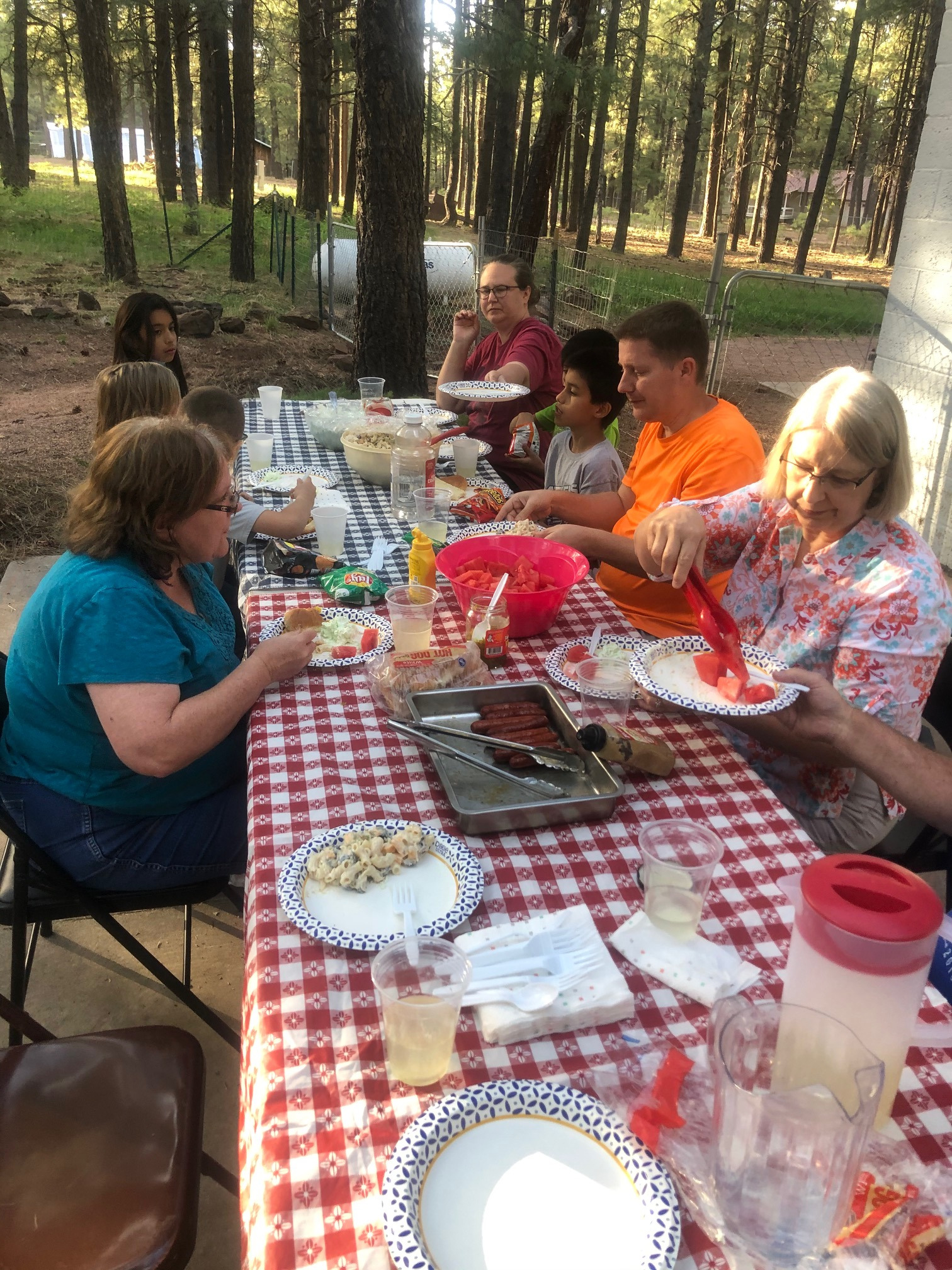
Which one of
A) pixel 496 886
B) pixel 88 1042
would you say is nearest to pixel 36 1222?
pixel 88 1042

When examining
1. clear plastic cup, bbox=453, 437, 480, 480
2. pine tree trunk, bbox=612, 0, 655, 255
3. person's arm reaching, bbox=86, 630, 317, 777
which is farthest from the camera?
pine tree trunk, bbox=612, 0, 655, 255

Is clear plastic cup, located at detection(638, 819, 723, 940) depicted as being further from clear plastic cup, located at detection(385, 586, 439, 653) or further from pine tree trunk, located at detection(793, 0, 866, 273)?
pine tree trunk, located at detection(793, 0, 866, 273)

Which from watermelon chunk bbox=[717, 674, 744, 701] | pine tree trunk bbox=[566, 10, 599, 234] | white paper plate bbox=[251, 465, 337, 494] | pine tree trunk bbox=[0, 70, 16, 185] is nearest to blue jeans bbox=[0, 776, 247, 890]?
watermelon chunk bbox=[717, 674, 744, 701]

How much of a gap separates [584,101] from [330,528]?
513 inches

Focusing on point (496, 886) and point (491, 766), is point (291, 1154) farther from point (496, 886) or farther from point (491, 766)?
point (491, 766)

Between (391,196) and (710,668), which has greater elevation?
(391,196)

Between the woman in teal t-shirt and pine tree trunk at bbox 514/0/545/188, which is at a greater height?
pine tree trunk at bbox 514/0/545/188

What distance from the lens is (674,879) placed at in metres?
1.50

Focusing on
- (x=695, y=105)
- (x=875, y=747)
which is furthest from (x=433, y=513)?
(x=695, y=105)

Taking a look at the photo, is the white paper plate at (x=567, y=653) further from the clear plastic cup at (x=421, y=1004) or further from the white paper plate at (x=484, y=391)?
the white paper plate at (x=484, y=391)

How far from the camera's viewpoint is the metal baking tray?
5.63 ft

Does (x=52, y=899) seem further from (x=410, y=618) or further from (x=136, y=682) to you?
(x=410, y=618)

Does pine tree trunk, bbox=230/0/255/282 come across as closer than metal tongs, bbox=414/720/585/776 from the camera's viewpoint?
No

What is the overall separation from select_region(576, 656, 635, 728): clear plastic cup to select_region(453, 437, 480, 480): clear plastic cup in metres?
2.06
